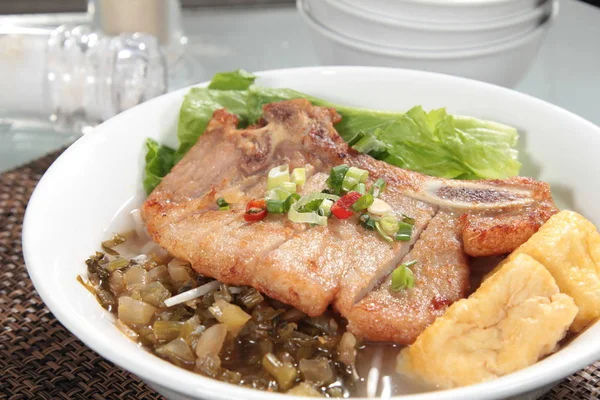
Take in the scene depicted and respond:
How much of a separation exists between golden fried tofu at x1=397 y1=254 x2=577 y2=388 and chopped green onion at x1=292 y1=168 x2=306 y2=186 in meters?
0.78

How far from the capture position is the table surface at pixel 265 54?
13.3ft

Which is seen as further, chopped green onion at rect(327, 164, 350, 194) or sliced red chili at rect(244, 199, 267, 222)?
chopped green onion at rect(327, 164, 350, 194)

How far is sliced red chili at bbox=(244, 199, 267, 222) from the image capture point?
2.35 metres

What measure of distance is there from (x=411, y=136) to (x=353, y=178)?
510 mm

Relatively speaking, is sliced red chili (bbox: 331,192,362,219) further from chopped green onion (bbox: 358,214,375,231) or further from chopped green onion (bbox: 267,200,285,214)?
chopped green onion (bbox: 267,200,285,214)

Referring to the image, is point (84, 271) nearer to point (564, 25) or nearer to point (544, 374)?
point (544, 374)

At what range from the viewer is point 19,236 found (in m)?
3.00

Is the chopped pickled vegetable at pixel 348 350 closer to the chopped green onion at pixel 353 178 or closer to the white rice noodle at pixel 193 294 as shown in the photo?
the white rice noodle at pixel 193 294

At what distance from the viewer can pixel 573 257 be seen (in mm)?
2121

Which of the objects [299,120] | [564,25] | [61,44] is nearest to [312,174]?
[299,120]

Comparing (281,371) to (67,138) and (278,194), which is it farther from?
(67,138)

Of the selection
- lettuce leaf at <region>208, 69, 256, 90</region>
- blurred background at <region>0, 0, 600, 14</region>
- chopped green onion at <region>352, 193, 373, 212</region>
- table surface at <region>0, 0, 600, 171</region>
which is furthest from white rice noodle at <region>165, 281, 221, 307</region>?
blurred background at <region>0, 0, 600, 14</region>

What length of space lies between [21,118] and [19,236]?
1.29m

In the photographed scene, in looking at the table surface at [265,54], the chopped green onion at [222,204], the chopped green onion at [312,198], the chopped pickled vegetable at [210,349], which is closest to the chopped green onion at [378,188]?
the chopped green onion at [312,198]
